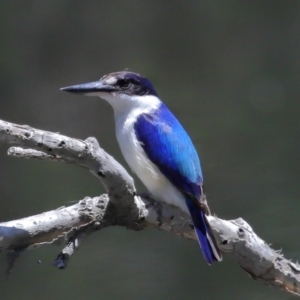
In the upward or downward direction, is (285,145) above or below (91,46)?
below

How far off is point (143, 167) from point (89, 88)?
0.72ft

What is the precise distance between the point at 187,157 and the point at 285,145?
1331 millimetres

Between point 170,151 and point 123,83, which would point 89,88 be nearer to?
point 123,83

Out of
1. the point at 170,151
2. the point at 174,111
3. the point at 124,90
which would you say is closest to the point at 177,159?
the point at 170,151

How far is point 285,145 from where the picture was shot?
289cm

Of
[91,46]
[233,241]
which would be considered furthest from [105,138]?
[233,241]

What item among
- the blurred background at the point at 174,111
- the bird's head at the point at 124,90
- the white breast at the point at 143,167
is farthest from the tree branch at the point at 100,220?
the blurred background at the point at 174,111

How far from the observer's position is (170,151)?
1.65m

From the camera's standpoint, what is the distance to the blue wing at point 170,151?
158 centimetres

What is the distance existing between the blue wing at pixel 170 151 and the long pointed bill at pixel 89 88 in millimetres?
110

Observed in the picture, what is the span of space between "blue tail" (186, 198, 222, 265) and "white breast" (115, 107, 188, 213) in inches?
2.6

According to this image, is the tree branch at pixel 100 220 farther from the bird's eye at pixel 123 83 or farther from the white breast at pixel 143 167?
the bird's eye at pixel 123 83

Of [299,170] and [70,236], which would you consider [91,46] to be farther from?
[70,236]

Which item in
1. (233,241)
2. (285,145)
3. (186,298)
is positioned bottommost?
(186,298)
